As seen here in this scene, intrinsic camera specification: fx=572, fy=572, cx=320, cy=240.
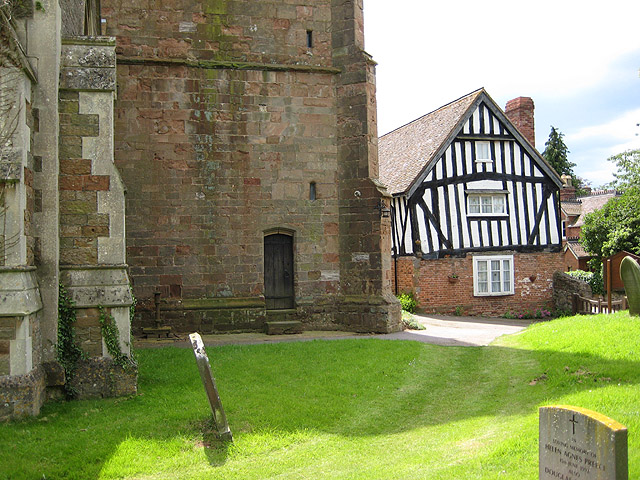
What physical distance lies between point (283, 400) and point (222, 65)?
374 inches

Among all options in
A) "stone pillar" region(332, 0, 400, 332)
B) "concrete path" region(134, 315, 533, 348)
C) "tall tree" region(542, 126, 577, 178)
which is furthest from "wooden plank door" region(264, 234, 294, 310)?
"tall tree" region(542, 126, 577, 178)

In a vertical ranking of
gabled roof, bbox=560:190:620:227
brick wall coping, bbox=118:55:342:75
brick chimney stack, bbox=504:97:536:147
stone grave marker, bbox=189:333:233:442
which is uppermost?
brick chimney stack, bbox=504:97:536:147

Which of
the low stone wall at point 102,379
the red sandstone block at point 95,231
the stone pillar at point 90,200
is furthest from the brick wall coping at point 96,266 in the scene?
the low stone wall at point 102,379

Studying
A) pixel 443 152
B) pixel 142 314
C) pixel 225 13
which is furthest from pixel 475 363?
pixel 443 152

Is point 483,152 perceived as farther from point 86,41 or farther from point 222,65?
point 86,41

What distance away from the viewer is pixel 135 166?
13984 mm

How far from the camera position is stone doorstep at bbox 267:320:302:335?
14328 mm

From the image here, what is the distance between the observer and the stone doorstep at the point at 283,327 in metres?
14.3

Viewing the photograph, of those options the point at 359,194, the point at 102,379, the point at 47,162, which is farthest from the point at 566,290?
the point at 47,162

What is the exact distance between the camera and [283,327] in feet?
47.4

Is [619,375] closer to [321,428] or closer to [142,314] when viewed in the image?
[321,428]

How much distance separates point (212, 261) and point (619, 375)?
9.49m

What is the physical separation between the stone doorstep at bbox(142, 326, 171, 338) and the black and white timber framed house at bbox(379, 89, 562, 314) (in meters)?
11.2

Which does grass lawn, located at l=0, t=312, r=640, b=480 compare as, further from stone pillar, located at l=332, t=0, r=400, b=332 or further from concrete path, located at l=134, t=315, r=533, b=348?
stone pillar, located at l=332, t=0, r=400, b=332
